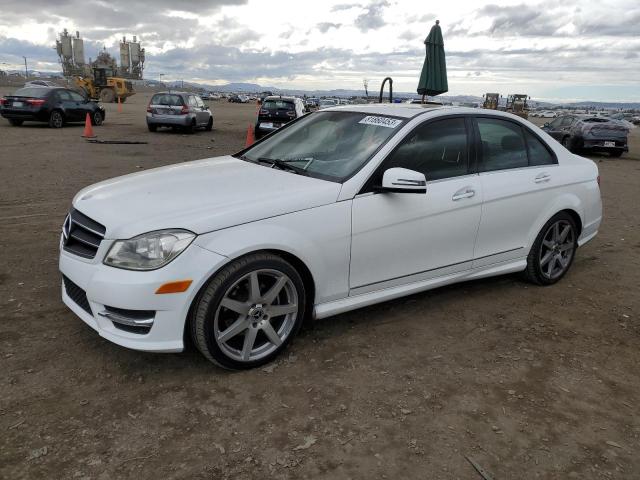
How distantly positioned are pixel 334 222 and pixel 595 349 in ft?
6.99

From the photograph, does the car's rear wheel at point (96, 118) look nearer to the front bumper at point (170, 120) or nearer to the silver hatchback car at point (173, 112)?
the silver hatchback car at point (173, 112)

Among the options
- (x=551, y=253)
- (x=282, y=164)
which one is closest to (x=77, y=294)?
(x=282, y=164)

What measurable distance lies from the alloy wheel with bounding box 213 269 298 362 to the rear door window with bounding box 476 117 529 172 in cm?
200

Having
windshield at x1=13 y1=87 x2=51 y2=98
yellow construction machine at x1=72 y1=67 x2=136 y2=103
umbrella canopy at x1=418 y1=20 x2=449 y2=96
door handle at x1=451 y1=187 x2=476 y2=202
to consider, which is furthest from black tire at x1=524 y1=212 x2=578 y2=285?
yellow construction machine at x1=72 y1=67 x2=136 y2=103

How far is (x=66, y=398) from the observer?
2.96 m

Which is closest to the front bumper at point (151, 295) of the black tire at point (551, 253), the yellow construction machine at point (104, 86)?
the black tire at point (551, 253)

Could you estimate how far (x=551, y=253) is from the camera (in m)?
4.88

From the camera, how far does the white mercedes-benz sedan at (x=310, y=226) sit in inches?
117

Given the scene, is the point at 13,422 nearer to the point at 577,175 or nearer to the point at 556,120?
the point at 577,175

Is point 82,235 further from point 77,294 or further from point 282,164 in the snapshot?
point 282,164

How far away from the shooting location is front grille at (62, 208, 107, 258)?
10.3 feet

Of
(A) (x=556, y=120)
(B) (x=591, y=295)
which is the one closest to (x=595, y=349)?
(B) (x=591, y=295)

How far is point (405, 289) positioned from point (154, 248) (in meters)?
1.84

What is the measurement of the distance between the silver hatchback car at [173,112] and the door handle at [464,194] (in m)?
16.8
